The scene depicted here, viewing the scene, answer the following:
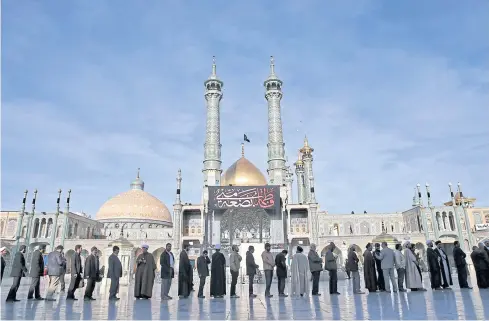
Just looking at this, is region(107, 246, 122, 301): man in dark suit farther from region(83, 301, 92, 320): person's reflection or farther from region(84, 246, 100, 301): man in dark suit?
region(83, 301, 92, 320): person's reflection

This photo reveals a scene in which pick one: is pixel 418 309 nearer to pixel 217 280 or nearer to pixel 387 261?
pixel 387 261

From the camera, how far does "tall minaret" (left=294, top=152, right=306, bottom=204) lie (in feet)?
162

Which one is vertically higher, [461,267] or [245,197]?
[245,197]

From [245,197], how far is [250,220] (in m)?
4.54

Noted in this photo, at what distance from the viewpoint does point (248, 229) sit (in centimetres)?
3653

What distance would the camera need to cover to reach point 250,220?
Answer: 36906mm

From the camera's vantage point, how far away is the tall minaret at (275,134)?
39156mm

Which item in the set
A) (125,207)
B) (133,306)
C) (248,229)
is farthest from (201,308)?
(125,207)

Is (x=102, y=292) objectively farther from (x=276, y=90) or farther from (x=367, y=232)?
(x=367, y=232)

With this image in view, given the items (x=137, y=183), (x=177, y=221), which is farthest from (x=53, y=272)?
(x=137, y=183)

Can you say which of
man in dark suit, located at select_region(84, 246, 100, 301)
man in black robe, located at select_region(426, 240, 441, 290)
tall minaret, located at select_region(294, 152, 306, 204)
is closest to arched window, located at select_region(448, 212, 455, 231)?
tall minaret, located at select_region(294, 152, 306, 204)

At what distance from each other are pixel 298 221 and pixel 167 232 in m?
14.3

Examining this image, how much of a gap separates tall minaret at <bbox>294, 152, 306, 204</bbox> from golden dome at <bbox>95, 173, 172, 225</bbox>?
58.2ft

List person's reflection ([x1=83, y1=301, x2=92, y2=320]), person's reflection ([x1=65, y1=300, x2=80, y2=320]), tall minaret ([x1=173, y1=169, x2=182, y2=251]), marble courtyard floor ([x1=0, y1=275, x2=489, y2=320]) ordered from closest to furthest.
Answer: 1. marble courtyard floor ([x1=0, y1=275, x2=489, y2=320])
2. person's reflection ([x1=65, y1=300, x2=80, y2=320])
3. person's reflection ([x1=83, y1=301, x2=92, y2=320])
4. tall minaret ([x1=173, y1=169, x2=182, y2=251])
